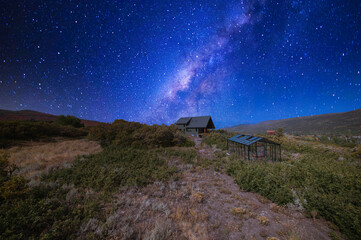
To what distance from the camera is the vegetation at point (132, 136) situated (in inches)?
Result: 650

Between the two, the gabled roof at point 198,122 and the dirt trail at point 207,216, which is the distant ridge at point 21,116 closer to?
the dirt trail at point 207,216

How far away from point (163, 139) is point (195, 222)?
47.5 feet

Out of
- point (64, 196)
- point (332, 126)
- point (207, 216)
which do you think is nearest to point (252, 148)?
point (207, 216)

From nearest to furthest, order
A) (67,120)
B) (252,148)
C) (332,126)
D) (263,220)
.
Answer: (263,220)
(252,148)
(67,120)
(332,126)

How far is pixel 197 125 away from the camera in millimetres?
32625

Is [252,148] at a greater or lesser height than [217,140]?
lesser

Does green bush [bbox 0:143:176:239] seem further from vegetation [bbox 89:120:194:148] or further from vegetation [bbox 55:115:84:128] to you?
vegetation [bbox 55:115:84:128]

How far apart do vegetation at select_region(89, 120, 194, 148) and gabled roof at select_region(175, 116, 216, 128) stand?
42.6 ft

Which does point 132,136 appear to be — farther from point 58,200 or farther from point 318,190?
point 318,190

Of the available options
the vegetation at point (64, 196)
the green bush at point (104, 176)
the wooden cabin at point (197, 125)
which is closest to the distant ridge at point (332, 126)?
the wooden cabin at point (197, 125)

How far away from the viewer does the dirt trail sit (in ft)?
13.6

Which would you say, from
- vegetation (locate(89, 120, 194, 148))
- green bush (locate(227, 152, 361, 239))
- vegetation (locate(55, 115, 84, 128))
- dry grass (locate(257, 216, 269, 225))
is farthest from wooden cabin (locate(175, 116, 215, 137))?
vegetation (locate(55, 115, 84, 128))

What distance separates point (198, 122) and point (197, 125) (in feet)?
5.11

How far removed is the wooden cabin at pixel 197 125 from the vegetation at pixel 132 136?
40.6ft
